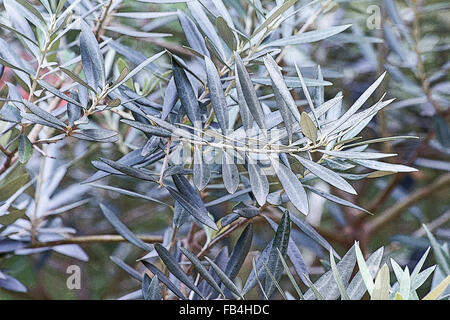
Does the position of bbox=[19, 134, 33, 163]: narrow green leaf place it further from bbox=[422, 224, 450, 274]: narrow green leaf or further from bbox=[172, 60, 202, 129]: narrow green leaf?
bbox=[422, 224, 450, 274]: narrow green leaf

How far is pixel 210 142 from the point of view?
15.6 inches

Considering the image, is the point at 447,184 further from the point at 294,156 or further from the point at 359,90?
the point at 294,156

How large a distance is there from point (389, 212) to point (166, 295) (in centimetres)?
57

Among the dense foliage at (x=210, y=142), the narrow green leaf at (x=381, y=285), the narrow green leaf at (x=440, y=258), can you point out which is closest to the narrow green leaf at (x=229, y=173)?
the dense foliage at (x=210, y=142)

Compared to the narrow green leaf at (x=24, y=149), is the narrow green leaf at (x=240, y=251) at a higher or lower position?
lower

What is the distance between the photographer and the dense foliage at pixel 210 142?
0.38 metres

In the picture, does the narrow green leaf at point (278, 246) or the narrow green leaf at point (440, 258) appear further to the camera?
the narrow green leaf at point (440, 258)

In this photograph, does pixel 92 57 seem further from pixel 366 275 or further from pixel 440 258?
pixel 440 258

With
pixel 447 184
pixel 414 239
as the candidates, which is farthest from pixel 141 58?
pixel 447 184

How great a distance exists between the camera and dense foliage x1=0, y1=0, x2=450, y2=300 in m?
0.38

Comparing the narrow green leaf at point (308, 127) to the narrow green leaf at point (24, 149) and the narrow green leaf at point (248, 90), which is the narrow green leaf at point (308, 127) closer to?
the narrow green leaf at point (248, 90)

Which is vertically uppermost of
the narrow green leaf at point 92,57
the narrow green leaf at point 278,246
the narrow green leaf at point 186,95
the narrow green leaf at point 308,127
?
the narrow green leaf at point 92,57

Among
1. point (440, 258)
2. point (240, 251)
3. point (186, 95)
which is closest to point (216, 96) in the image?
point (186, 95)

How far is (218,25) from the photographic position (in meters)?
0.38
